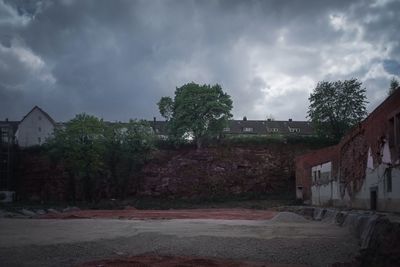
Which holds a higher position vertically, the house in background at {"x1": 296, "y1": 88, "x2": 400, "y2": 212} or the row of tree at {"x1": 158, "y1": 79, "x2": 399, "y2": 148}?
the row of tree at {"x1": 158, "y1": 79, "x2": 399, "y2": 148}

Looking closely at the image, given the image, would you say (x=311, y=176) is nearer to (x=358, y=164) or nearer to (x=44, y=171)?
(x=358, y=164)

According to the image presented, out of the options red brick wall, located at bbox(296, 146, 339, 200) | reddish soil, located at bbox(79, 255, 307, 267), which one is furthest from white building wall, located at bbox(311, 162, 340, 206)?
reddish soil, located at bbox(79, 255, 307, 267)

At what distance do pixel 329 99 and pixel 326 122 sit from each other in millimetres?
3039

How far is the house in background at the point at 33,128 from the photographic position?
2827 inches

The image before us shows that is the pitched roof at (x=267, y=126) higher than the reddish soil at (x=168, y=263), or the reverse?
the pitched roof at (x=267, y=126)

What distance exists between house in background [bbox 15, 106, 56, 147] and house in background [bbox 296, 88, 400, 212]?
48572mm

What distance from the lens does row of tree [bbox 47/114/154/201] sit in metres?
50.1

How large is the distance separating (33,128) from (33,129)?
17 cm

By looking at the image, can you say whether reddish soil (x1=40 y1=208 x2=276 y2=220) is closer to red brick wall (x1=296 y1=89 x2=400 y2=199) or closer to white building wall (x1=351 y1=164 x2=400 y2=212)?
red brick wall (x1=296 y1=89 x2=400 y2=199)

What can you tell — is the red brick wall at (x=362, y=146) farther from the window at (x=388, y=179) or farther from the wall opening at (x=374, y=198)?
the wall opening at (x=374, y=198)

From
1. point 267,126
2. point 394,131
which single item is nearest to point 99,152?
point 394,131

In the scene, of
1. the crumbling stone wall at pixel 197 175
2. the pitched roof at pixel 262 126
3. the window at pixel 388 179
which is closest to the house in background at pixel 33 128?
the crumbling stone wall at pixel 197 175

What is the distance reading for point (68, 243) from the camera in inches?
598

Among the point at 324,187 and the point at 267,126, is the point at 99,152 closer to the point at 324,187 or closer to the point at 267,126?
the point at 324,187
